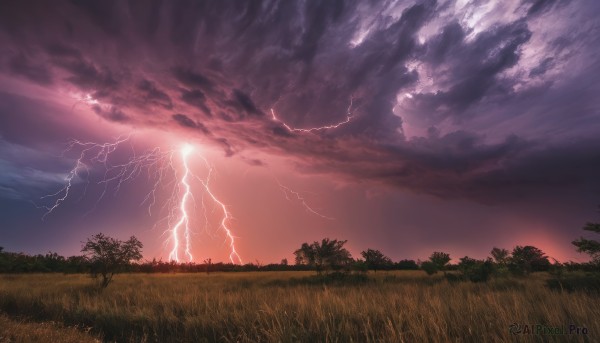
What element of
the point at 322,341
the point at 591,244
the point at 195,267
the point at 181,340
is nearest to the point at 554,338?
the point at 322,341

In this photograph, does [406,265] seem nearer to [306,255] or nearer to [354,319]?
[306,255]

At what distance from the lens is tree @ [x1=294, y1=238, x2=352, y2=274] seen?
37.1 metres

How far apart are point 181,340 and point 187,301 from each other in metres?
4.07

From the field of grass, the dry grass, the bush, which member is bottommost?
the dry grass

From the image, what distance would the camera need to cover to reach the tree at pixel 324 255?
37.1 m

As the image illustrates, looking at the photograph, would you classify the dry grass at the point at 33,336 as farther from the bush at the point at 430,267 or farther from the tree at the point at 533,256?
the tree at the point at 533,256

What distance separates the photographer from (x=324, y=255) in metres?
38.4

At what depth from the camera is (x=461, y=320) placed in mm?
5086

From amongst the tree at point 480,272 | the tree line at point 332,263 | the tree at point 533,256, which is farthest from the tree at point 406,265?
the tree at point 480,272

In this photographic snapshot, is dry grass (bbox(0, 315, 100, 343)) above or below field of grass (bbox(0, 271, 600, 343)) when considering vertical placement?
below

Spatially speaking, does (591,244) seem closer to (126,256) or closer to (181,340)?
(181,340)

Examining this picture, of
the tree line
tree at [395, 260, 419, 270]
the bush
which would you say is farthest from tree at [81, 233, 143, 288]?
tree at [395, 260, 419, 270]

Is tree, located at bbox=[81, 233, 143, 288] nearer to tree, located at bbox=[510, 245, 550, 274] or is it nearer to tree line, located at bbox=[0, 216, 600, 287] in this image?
tree line, located at bbox=[0, 216, 600, 287]

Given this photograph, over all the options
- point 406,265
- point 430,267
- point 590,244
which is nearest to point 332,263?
point 430,267
